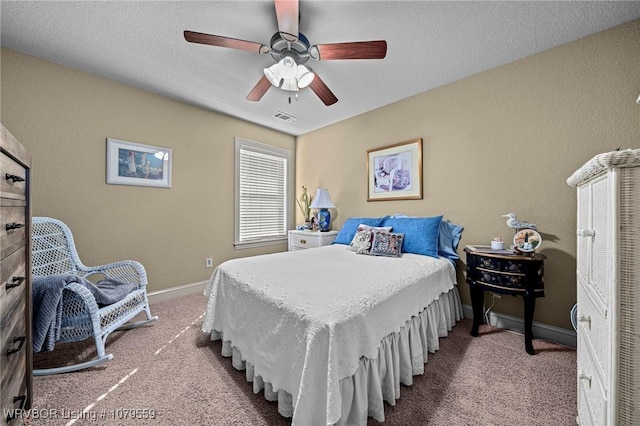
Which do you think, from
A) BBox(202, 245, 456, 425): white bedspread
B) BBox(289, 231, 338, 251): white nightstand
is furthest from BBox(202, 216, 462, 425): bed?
BBox(289, 231, 338, 251): white nightstand

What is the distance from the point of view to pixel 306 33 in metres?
1.95

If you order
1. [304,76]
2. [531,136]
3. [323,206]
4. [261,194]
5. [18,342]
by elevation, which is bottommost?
[18,342]

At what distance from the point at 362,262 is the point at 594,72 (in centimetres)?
239

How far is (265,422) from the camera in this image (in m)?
1.27

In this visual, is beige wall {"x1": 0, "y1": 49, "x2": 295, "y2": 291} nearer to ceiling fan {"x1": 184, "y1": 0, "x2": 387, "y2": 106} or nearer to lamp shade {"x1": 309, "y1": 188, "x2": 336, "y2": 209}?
lamp shade {"x1": 309, "y1": 188, "x2": 336, "y2": 209}

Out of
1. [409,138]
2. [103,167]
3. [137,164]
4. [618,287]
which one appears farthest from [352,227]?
[103,167]

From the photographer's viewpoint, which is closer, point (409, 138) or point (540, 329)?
point (540, 329)

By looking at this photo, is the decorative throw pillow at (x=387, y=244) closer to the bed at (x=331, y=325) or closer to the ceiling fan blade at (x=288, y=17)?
the bed at (x=331, y=325)

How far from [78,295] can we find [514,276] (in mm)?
3209

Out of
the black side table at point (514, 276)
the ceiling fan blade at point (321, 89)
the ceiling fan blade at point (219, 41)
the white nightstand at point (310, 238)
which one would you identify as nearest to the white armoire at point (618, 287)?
the black side table at point (514, 276)

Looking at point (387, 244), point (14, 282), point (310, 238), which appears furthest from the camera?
point (310, 238)

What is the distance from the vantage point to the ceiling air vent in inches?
138

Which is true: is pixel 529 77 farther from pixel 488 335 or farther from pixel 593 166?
pixel 488 335

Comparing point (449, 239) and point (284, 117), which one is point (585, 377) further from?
point (284, 117)
